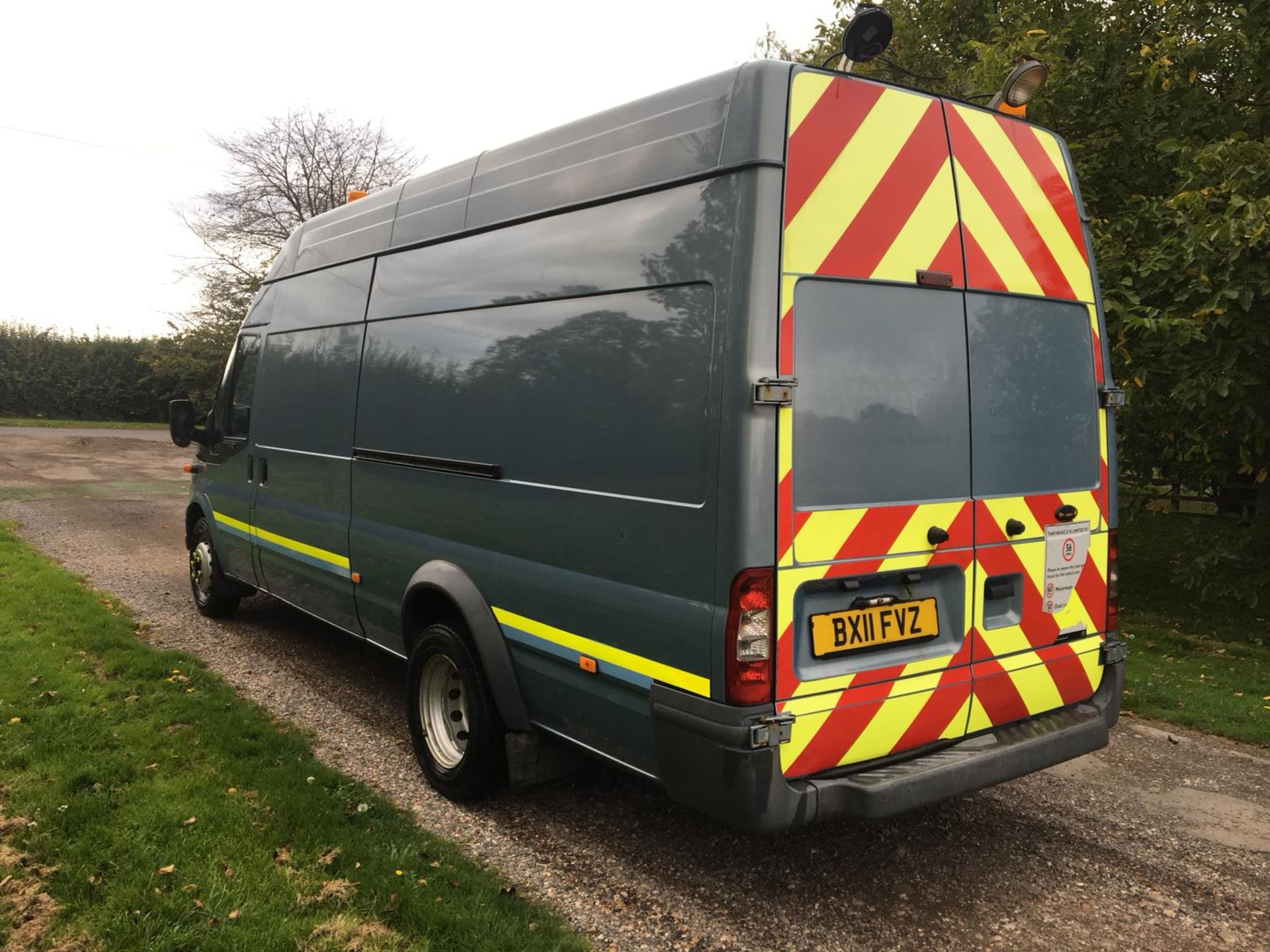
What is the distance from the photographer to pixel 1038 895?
340 centimetres

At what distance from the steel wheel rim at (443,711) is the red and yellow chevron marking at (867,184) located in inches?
94.1

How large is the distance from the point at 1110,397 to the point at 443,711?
3.15 m

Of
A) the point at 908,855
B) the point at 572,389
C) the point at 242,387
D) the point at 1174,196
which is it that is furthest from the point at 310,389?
the point at 1174,196

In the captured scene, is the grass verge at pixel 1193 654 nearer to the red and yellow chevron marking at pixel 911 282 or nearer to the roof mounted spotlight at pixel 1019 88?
the red and yellow chevron marking at pixel 911 282

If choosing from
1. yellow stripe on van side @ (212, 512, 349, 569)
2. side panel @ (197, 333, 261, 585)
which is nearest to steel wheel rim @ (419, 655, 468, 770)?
yellow stripe on van side @ (212, 512, 349, 569)

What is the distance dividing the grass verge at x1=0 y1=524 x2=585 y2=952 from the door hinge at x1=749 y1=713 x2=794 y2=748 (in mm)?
895

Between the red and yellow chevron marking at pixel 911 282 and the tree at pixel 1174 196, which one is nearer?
the red and yellow chevron marking at pixel 911 282

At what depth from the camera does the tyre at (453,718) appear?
12.8 feet

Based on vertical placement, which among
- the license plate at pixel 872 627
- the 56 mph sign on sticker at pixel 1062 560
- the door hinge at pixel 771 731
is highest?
the 56 mph sign on sticker at pixel 1062 560

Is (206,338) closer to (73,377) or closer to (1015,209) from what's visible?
(73,377)

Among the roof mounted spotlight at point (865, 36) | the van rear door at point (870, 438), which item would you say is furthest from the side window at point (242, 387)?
the van rear door at point (870, 438)

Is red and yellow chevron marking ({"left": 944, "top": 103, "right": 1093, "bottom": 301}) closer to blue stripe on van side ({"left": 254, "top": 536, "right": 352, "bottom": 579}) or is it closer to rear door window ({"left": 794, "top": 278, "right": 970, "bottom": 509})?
rear door window ({"left": 794, "top": 278, "right": 970, "bottom": 509})

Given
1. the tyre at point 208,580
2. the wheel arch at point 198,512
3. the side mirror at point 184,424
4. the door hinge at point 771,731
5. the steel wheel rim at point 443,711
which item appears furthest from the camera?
the tyre at point 208,580

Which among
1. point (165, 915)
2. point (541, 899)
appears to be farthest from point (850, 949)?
point (165, 915)
